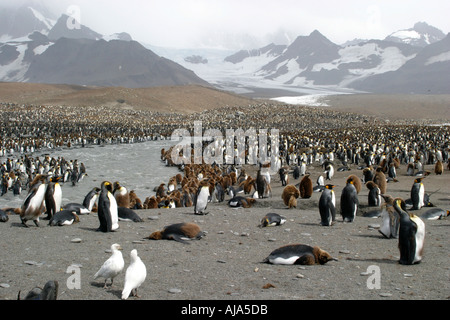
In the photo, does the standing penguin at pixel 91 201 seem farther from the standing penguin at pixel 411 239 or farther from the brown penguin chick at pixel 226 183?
the standing penguin at pixel 411 239

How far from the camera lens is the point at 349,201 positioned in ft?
26.3

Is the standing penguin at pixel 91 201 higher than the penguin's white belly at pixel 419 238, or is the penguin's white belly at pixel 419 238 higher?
the penguin's white belly at pixel 419 238

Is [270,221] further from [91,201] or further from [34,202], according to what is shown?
[91,201]

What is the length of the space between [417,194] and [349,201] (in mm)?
1825

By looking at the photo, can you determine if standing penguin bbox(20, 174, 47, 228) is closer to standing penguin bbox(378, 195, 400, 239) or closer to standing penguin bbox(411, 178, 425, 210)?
standing penguin bbox(378, 195, 400, 239)

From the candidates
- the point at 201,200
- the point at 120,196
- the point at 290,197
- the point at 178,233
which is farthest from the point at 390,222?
the point at 120,196

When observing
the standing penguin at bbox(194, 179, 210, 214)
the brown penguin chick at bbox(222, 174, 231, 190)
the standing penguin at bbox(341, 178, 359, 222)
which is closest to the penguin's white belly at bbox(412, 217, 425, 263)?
the standing penguin at bbox(341, 178, 359, 222)

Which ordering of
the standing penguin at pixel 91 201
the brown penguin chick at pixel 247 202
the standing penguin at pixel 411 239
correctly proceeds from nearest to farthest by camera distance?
the standing penguin at pixel 411 239 < the standing penguin at pixel 91 201 < the brown penguin chick at pixel 247 202

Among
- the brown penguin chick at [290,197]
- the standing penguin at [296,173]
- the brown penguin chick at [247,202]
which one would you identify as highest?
the brown penguin chick at [290,197]

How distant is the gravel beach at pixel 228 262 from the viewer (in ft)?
14.4

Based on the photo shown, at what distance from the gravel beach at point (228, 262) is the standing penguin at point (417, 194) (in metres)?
0.88

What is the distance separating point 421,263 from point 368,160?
15.6 meters

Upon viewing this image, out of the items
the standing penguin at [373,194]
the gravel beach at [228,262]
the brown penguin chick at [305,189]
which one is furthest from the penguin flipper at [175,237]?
the brown penguin chick at [305,189]

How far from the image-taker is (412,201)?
9.05m
